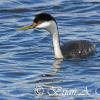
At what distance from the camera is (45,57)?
660 inches

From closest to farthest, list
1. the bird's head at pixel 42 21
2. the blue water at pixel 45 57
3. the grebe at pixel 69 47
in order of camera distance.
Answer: the blue water at pixel 45 57 < the bird's head at pixel 42 21 < the grebe at pixel 69 47

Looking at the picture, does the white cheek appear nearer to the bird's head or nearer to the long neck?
the bird's head

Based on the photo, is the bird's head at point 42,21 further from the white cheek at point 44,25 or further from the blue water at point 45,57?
the blue water at point 45,57

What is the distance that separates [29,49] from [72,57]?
1.14m

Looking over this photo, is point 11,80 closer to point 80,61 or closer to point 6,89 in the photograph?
point 6,89

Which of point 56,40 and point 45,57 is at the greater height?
point 56,40

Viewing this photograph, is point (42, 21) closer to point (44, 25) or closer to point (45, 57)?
point (44, 25)

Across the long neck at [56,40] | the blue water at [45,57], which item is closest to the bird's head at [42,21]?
the long neck at [56,40]

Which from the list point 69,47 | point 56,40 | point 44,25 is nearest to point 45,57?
point 56,40

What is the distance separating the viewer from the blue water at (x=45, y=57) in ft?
45.3

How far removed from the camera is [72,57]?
1697 centimetres

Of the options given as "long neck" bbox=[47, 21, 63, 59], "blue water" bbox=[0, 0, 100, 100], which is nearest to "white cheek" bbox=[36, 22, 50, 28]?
"long neck" bbox=[47, 21, 63, 59]

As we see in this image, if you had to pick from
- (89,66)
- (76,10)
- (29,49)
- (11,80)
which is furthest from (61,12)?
(11,80)

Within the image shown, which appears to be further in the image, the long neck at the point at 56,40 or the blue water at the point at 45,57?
the long neck at the point at 56,40
